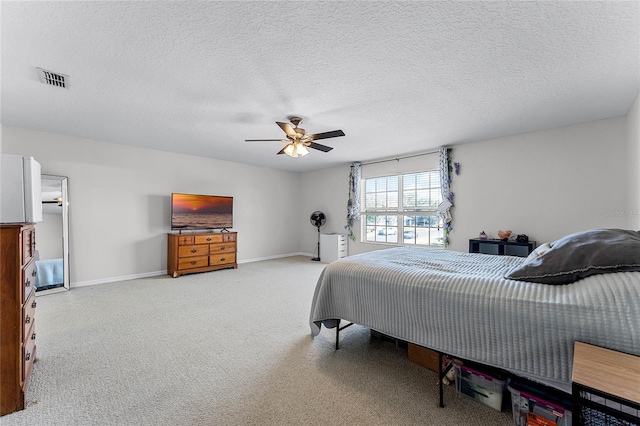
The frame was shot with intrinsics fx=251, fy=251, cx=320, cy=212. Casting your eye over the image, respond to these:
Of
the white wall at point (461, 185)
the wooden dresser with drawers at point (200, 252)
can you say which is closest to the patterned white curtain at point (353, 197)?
the white wall at point (461, 185)

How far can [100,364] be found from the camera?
6.36ft

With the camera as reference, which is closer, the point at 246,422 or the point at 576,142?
the point at 246,422

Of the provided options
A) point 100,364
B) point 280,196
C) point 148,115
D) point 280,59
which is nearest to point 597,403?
point 280,59

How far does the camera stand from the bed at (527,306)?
1.12 meters

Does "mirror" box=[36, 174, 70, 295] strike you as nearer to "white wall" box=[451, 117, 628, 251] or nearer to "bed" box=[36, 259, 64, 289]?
"bed" box=[36, 259, 64, 289]

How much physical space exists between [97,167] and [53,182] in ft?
1.93

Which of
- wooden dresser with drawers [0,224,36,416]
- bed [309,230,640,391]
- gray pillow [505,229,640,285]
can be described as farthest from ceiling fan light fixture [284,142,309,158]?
gray pillow [505,229,640,285]

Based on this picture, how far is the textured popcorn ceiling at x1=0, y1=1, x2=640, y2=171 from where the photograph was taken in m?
1.56

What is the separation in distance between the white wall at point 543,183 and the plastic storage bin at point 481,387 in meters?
3.26

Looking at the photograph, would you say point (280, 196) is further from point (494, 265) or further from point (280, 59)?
point (494, 265)

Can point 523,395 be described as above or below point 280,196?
below

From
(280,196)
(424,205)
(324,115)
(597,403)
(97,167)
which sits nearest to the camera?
(597,403)

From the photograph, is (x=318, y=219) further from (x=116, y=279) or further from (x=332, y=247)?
(x=116, y=279)

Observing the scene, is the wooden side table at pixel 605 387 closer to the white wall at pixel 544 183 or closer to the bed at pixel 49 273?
the white wall at pixel 544 183
